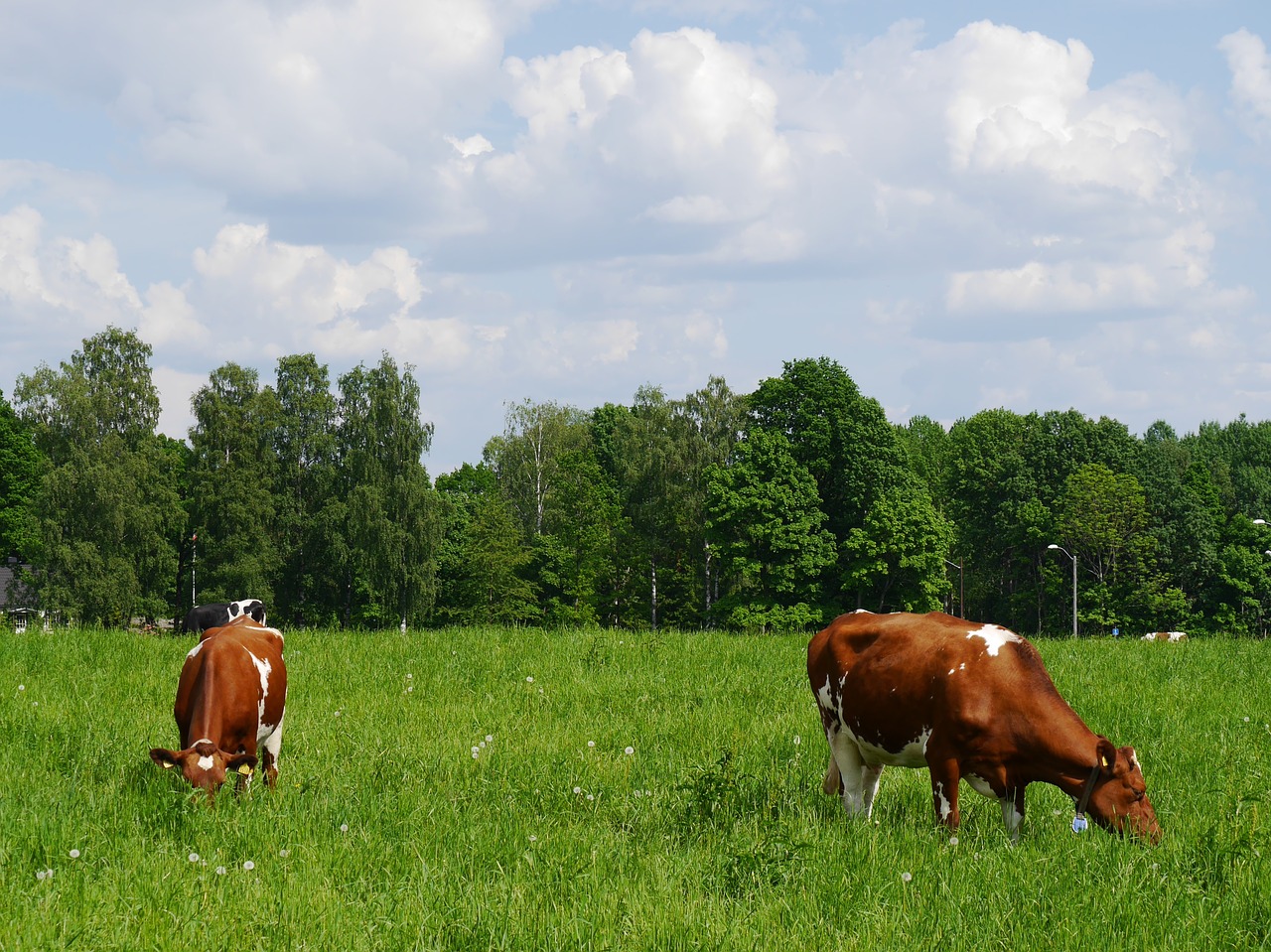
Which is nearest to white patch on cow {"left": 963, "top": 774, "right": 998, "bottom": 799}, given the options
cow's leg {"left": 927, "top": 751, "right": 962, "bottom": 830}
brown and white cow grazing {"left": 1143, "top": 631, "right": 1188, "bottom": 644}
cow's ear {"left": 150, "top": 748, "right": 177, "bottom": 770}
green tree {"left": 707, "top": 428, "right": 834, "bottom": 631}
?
cow's leg {"left": 927, "top": 751, "right": 962, "bottom": 830}

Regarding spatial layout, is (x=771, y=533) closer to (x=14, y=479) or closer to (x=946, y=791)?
(x=946, y=791)

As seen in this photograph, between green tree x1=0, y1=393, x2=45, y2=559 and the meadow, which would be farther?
green tree x1=0, y1=393, x2=45, y2=559

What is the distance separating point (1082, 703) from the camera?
1366 cm

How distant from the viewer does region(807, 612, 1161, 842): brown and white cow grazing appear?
8078 mm

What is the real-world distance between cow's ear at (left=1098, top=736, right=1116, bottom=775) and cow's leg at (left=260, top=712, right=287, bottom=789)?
661 cm

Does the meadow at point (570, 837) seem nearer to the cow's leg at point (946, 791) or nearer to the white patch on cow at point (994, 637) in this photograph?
the cow's leg at point (946, 791)

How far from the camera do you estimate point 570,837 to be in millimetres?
7602

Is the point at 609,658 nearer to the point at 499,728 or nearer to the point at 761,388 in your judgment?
the point at 499,728

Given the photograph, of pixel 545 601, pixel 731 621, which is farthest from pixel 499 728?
pixel 545 601

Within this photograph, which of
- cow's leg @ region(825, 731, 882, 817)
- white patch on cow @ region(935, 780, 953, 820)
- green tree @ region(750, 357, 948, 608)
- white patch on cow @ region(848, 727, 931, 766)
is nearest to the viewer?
white patch on cow @ region(935, 780, 953, 820)

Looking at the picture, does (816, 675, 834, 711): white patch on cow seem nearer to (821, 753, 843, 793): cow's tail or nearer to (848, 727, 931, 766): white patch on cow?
(848, 727, 931, 766): white patch on cow

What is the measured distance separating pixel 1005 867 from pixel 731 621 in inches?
1743

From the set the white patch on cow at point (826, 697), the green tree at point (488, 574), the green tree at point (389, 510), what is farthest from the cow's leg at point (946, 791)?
the green tree at point (488, 574)

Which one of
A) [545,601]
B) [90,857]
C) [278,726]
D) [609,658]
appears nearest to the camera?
[90,857]
